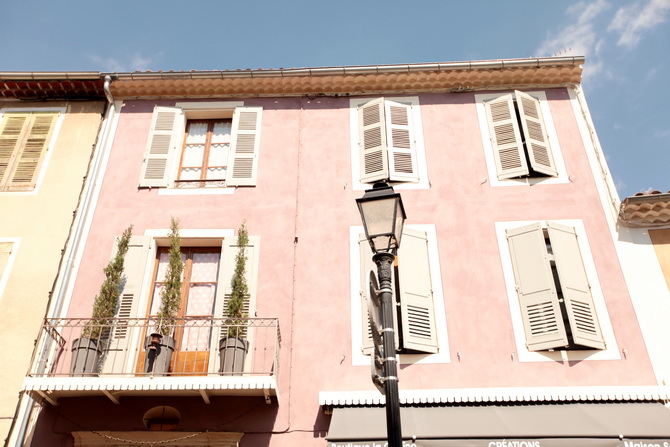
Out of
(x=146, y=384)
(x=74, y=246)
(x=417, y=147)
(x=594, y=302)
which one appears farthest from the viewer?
(x=417, y=147)

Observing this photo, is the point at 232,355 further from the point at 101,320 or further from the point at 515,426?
the point at 515,426

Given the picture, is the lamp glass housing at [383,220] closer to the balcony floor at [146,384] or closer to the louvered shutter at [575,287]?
the balcony floor at [146,384]

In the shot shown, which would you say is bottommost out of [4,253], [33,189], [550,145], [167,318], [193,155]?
[167,318]

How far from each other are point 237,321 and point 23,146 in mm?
5443

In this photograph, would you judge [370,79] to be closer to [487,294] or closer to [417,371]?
[487,294]

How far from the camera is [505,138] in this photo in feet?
35.5

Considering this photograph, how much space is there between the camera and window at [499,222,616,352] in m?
8.67

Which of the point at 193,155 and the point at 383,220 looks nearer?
the point at 383,220

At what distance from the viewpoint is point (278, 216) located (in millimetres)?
10180

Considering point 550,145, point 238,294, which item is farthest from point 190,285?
point 550,145

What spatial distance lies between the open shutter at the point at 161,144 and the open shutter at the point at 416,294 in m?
4.11

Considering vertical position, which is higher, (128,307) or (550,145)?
(550,145)

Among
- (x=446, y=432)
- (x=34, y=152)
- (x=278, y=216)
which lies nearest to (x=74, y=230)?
(x=34, y=152)

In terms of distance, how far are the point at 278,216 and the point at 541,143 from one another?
4.53 metres
